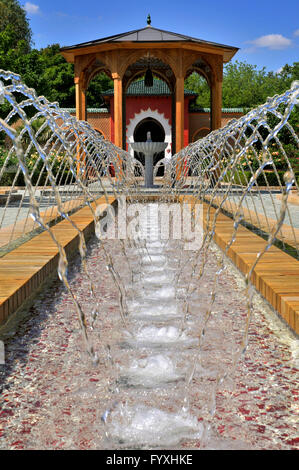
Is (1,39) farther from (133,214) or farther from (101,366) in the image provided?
(101,366)

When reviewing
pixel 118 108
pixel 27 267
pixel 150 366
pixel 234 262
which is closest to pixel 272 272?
pixel 234 262

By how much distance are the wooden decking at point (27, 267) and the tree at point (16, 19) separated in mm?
32994

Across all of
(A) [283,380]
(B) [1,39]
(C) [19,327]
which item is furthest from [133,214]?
(A) [283,380]

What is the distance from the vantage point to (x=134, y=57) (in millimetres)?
13898

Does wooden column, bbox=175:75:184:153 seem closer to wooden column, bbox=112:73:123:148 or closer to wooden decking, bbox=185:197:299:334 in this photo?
wooden column, bbox=112:73:123:148

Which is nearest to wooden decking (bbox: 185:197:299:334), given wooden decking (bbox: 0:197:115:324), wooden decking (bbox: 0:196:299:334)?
wooden decking (bbox: 0:196:299:334)

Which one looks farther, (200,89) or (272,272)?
(200,89)

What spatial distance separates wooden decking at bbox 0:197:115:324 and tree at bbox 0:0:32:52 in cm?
3299

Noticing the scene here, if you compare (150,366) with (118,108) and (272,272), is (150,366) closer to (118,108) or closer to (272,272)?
(272,272)

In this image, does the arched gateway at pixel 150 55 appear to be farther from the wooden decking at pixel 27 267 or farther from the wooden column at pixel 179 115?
the wooden decking at pixel 27 267

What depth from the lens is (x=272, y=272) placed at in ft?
10.1

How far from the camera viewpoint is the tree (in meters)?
33.9

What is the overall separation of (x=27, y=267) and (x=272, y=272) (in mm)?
1592
